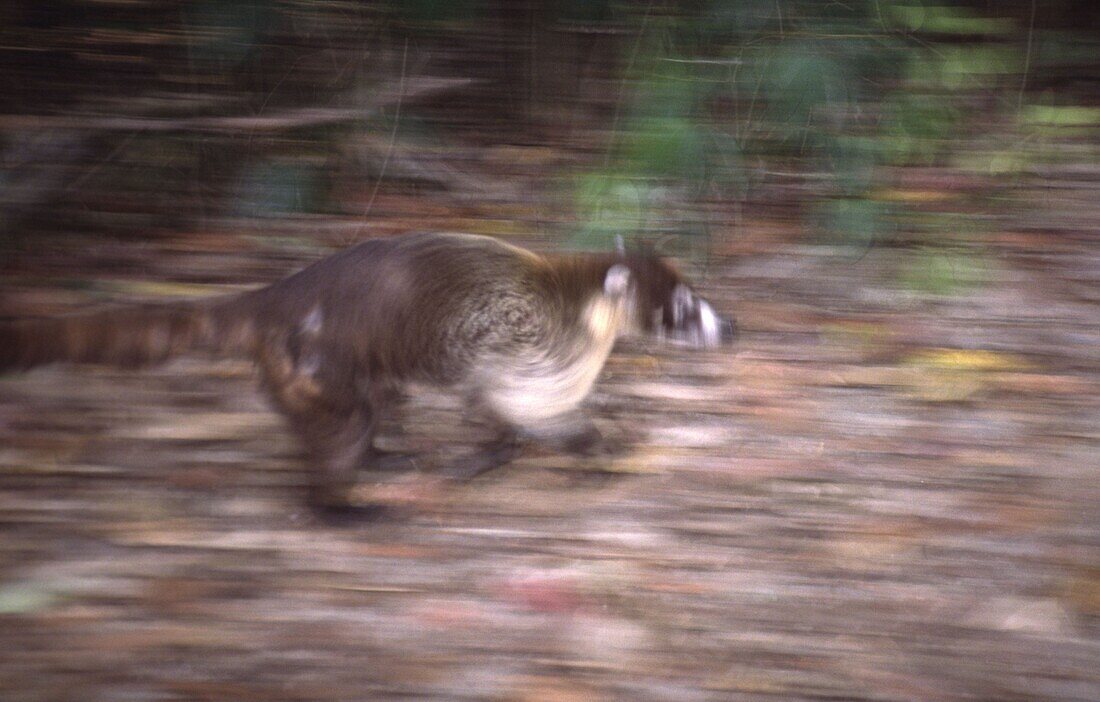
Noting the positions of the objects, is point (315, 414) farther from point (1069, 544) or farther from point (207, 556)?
point (1069, 544)

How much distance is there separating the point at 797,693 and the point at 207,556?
182cm

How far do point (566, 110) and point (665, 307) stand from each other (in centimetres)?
225

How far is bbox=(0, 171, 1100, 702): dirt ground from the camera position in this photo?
3.02 metres

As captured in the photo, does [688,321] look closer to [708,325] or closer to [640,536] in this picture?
[708,325]

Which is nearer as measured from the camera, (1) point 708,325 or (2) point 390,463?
(2) point 390,463

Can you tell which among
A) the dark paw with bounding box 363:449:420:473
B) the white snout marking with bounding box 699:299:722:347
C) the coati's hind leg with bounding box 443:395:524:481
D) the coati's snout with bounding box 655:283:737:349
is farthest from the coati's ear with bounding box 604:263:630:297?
the dark paw with bounding box 363:449:420:473

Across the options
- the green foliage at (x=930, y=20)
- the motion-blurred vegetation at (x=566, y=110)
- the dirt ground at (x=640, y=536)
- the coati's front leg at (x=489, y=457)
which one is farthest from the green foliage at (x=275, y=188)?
the green foliage at (x=930, y=20)

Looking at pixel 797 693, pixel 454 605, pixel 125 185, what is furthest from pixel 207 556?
pixel 125 185

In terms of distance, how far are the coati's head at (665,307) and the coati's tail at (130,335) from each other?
1424 mm

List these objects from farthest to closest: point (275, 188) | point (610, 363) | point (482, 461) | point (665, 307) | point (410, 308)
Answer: point (275, 188) < point (610, 363) < point (665, 307) < point (482, 461) < point (410, 308)

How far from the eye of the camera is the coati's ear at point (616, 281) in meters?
4.09

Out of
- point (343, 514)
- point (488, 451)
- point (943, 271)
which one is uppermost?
point (943, 271)

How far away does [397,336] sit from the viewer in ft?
12.0

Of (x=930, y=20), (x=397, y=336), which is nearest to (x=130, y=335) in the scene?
(x=397, y=336)
